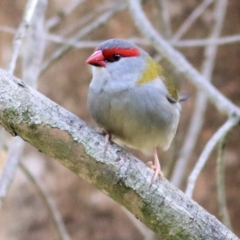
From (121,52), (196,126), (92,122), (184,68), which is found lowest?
(121,52)

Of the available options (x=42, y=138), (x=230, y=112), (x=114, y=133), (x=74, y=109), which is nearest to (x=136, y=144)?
(x=114, y=133)

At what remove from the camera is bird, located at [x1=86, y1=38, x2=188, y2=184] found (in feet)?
5.88

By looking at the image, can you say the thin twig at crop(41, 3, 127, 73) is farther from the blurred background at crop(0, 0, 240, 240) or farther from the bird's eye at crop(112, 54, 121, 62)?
the bird's eye at crop(112, 54, 121, 62)

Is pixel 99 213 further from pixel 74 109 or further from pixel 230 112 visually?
pixel 230 112

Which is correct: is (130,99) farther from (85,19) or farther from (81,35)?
(85,19)

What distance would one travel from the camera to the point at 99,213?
12.4ft

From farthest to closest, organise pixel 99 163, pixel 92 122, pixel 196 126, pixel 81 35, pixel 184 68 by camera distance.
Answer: pixel 92 122 < pixel 81 35 < pixel 196 126 < pixel 184 68 < pixel 99 163

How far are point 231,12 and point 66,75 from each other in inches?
50.6

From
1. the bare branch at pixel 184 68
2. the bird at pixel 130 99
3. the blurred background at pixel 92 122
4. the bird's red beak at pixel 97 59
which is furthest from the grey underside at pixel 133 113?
the blurred background at pixel 92 122

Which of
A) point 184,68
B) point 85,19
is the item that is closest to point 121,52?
point 184,68

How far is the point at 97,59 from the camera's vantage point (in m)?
1.87

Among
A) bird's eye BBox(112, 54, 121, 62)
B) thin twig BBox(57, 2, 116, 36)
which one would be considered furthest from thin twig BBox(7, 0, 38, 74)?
thin twig BBox(57, 2, 116, 36)

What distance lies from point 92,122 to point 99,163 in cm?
227

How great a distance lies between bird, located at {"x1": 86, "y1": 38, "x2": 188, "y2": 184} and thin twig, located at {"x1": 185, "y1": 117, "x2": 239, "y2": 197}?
13 centimetres
